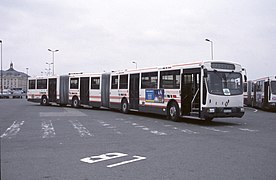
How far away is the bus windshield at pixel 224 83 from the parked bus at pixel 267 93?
1126 cm

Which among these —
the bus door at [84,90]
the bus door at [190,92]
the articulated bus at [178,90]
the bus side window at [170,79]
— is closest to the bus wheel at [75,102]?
the bus door at [84,90]

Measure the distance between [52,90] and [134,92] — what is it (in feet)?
41.6

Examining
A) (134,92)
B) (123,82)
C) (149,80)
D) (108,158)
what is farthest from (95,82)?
Answer: (108,158)

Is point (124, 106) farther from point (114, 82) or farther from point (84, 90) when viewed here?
point (84, 90)

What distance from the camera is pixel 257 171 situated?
668 centimetres

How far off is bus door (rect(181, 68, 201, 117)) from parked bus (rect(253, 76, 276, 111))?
39.7 feet

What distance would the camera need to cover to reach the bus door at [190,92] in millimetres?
16047

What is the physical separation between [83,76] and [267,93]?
47.8 feet

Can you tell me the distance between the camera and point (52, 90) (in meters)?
32.1

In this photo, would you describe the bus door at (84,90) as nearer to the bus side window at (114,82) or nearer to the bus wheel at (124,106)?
the bus side window at (114,82)

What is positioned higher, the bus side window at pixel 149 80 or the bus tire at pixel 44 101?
the bus side window at pixel 149 80

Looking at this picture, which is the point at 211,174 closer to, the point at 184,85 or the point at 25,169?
the point at 25,169

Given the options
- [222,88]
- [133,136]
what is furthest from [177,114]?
[133,136]

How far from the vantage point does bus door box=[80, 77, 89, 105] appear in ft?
94.1
